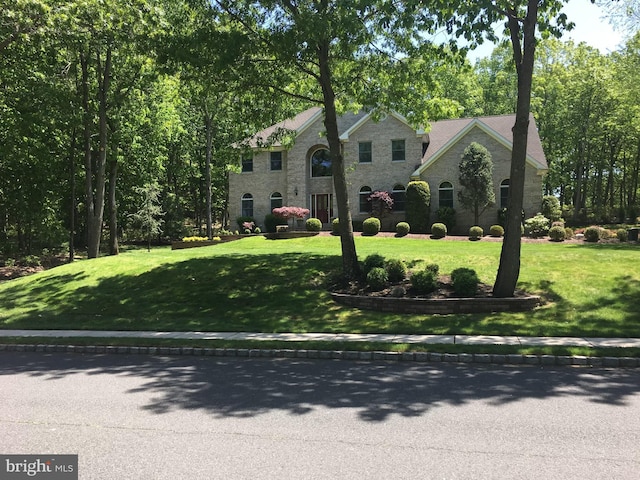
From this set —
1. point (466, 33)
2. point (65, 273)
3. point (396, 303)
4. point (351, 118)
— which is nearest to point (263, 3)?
point (466, 33)

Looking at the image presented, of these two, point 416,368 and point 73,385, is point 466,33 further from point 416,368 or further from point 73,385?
point 73,385

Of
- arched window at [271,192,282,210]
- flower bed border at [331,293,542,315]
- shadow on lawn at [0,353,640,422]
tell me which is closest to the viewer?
shadow on lawn at [0,353,640,422]

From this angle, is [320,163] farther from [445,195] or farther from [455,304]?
[455,304]

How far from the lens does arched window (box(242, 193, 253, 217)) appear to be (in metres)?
38.5

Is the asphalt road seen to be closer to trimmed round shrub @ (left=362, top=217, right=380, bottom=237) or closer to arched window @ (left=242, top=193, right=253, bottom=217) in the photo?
trimmed round shrub @ (left=362, top=217, right=380, bottom=237)

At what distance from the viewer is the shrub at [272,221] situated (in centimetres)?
3541

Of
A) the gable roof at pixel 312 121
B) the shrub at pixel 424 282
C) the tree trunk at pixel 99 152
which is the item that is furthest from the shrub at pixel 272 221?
the shrub at pixel 424 282

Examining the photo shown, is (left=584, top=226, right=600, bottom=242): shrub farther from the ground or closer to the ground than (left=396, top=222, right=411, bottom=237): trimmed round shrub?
closer to the ground

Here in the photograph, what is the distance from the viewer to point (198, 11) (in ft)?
52.1

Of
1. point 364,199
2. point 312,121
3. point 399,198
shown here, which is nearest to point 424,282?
point 399,198

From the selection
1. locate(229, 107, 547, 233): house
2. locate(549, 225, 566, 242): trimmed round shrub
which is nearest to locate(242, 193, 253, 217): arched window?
locate(229, 107, 547, 233): house

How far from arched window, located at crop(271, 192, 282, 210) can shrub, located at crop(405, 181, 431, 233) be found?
34.4 ft

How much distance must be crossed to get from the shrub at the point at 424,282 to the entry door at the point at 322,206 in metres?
22.2

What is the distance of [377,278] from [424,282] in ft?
4.84
